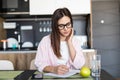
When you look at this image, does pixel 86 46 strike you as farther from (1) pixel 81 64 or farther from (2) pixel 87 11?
(1) pixel 81 64

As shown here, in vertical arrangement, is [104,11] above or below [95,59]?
above

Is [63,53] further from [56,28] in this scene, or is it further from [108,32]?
[108,32]

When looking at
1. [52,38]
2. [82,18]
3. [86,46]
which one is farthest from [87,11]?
[52,38]

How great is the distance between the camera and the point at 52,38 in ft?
5.82

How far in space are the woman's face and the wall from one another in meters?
3.40

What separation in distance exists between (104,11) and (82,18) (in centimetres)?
155

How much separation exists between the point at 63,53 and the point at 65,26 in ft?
0.85

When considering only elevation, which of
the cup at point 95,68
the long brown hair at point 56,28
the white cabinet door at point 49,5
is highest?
the white cabinet door at point 49,5

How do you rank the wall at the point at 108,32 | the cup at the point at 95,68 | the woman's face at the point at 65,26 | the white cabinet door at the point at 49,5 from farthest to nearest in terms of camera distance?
the wall at the point at 108,32 → the white cabinet door at the point at 49,5 → the woman's face at the point at 65,26 → the cup at the point at 95,68

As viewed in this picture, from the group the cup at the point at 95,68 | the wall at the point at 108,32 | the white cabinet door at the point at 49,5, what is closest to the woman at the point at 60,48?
the cup at the point at 95,68

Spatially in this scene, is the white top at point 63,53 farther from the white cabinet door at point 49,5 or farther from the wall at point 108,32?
the wall at point 108,32

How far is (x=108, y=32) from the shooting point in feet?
16.4

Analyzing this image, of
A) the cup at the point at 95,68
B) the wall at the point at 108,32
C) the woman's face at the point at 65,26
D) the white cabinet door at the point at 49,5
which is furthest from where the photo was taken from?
the wall at the point at 108,32

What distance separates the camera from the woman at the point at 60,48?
1.67 meters
